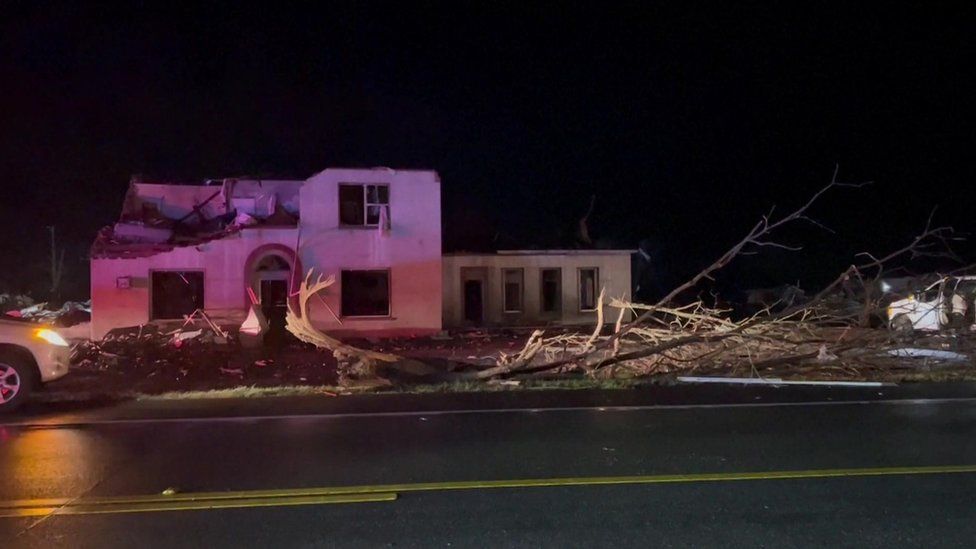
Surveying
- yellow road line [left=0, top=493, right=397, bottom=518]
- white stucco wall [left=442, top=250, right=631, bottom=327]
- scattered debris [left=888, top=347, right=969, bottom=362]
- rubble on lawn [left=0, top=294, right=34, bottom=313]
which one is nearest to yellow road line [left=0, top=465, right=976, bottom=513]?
yellow road line [left=0, top=493, right=397, bottom=518]

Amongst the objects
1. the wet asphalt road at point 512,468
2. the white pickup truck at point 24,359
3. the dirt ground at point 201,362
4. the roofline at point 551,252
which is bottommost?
the wet asphalt road at point 512,468

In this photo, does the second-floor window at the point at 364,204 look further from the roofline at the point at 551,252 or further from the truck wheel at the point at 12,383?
the truck wheel at the point at 12,383

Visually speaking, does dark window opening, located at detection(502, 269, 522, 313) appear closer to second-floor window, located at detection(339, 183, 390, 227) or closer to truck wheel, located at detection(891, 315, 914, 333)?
second-floor window, located at detection(339, 183, 390, 227)

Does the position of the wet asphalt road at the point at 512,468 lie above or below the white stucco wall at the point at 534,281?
below

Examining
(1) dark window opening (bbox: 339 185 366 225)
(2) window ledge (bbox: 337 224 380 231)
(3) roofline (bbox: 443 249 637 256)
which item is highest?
(1) dark window opening (bbox: 339 185 366 225)

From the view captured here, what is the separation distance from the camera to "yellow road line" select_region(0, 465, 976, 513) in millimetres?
5688

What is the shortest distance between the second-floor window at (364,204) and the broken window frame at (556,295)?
6.05 meters

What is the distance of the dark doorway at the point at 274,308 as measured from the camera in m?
19.2

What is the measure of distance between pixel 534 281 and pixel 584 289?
181cm

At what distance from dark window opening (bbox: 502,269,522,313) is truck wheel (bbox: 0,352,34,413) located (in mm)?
16517

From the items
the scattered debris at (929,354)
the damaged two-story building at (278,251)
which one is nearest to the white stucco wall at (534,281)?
the damaged two-story building at (278,251)

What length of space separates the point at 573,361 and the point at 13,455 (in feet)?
25.8

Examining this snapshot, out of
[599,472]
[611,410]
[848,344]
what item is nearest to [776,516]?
[599,472]

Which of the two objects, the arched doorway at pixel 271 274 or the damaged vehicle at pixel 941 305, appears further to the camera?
the arched doorway at pixel 271 274
